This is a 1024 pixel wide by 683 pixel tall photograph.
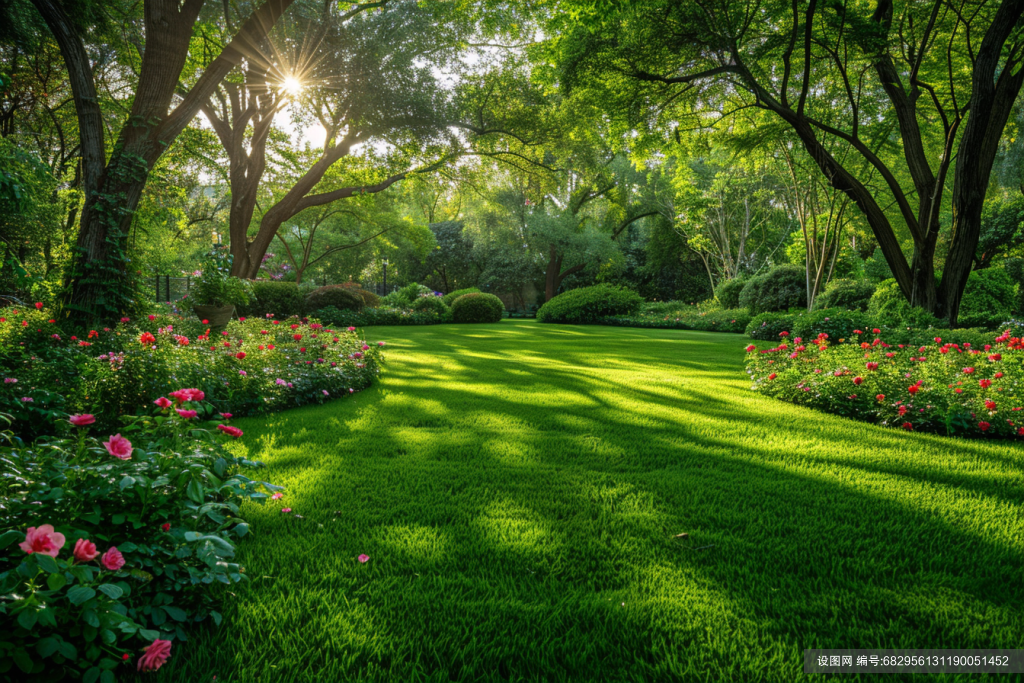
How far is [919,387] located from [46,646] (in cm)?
564

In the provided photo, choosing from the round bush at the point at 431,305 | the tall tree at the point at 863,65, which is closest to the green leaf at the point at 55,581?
the tall tree at the point at 863,65

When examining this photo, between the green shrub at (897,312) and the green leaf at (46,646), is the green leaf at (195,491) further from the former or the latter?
the green shrub at (897,312)

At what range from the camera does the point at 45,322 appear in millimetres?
5477

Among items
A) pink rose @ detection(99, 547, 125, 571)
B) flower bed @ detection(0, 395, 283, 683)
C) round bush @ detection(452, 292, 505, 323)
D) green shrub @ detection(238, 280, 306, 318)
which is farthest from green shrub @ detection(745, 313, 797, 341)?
green shrub @ detection(238, 280, 306, 318)

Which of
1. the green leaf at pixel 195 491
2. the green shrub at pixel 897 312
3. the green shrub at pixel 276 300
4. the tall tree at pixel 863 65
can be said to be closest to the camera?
the green leaf at pixel 195 491

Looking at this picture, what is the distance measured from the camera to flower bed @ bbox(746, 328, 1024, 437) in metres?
3.82

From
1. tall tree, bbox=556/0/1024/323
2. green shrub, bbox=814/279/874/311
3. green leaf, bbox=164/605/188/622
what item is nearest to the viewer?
green leaf, bbox=164/605/188/622

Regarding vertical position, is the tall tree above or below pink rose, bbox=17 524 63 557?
above

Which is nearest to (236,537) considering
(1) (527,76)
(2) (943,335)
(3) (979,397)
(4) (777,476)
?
(4) (777,476)

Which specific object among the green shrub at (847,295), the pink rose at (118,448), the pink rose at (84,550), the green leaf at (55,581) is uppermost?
the green shrub at (847,295)

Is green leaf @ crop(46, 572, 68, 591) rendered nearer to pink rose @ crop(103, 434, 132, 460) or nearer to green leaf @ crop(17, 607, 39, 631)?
green leaf @ crop(17, 607, 39, 631)

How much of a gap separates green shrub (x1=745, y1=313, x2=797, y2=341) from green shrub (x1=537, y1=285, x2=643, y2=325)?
7202 mm

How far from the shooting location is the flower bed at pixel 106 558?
116cm

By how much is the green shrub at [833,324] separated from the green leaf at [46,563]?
10751mm
